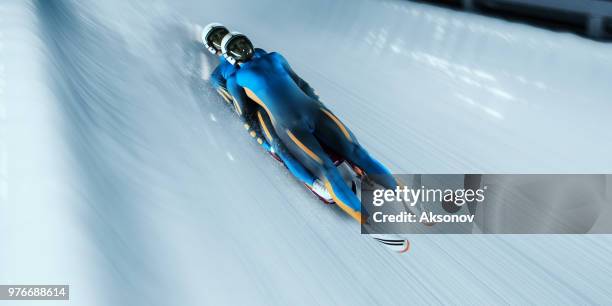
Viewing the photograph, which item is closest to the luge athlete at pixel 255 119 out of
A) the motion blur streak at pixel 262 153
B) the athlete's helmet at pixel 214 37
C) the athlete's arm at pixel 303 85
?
the athlete's helmet at pixel 214 37

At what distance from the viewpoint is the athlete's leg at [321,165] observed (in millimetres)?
2826

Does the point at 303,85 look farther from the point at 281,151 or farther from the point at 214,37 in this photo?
the point at 214,37

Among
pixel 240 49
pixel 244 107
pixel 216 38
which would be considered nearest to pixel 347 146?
pixel 244 107

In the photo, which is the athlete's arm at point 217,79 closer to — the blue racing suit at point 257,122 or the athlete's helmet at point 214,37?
the blue racing suit at point 257,122

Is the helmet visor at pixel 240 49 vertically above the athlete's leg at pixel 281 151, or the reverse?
the helmet visor at pixel 240 49

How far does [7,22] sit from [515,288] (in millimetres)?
3832

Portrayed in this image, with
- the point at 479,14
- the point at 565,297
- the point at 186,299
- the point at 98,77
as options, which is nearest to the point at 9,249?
the point at 186,299

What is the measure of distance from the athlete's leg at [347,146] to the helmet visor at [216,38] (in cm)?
138

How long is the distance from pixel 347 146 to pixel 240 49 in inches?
55.8

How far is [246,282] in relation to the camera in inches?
96.9

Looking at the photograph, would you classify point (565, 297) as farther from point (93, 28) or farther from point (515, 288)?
point (93, 28)

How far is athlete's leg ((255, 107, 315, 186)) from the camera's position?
3092mm

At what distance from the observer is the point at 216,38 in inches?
167

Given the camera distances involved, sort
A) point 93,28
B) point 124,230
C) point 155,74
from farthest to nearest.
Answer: point 93,28 < point 155,74 < point 124,230
